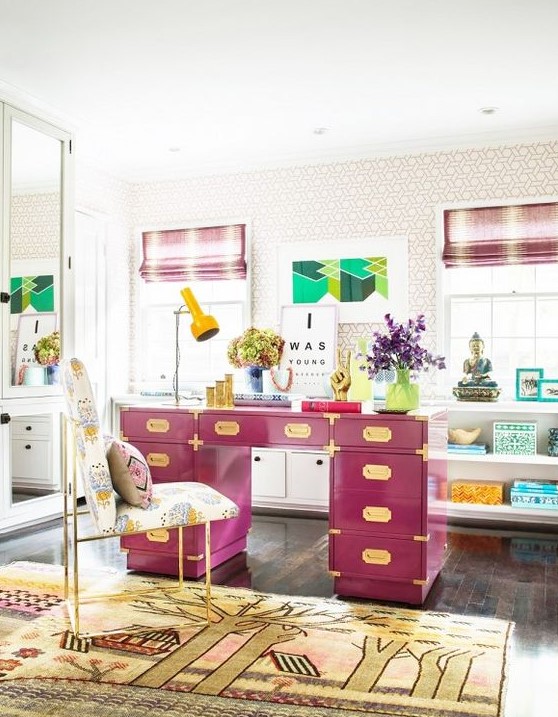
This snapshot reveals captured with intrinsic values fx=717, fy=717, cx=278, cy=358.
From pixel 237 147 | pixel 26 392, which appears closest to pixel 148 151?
pixel 237 147

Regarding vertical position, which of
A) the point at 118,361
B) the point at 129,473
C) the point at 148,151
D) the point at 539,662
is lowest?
the point at 539,662

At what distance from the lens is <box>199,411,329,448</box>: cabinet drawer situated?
11.1ft

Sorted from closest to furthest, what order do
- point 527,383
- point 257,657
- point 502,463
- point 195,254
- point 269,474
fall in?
point 257,657, point 527,383, point 502,463, point 269,474, point 195,254

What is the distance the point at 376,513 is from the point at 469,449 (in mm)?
2001

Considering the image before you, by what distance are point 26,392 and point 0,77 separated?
1.95m

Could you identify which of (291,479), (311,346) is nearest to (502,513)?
(291,479)

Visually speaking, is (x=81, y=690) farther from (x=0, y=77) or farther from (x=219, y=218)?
(x=219, y=218)

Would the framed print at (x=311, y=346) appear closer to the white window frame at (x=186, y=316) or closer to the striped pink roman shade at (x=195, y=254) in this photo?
the white window frame at (x=186, y=316)

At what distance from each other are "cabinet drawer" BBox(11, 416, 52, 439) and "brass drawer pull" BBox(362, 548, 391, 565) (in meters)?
2.47

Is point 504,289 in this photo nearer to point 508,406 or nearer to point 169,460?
point 508,406

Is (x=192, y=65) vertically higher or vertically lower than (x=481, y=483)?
higher

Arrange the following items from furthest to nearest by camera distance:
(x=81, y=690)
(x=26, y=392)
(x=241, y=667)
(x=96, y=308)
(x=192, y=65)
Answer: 1. (x=96, y=308)
2. (x=26, y=392)
3. (x=192, y=65)
4. (x=241, y=667)
5. (x=81, y=690)

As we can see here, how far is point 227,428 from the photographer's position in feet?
11.7

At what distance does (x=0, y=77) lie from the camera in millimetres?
4332
